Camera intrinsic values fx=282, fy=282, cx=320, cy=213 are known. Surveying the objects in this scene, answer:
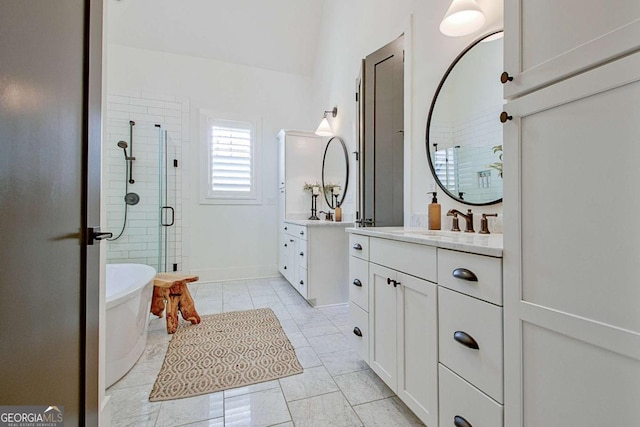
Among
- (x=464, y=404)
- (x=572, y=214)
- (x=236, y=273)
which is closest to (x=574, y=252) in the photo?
(x=572, y=214)

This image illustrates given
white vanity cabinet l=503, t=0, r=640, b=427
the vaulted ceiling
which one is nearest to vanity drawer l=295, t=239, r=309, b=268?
white vanity cabinet l=503, t=0, r=640, b=427

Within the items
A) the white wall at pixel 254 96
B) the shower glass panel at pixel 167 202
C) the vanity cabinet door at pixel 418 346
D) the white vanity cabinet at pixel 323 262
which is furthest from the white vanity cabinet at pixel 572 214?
the shower glass panel at pixel 167 202

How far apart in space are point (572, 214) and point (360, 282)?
122cm

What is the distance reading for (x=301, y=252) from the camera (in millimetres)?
3182

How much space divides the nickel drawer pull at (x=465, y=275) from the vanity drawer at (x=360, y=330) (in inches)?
31.4

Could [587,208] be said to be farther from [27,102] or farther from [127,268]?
[127,268]

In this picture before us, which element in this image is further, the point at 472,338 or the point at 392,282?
the point at 392,282

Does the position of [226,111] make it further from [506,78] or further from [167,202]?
[506,78]

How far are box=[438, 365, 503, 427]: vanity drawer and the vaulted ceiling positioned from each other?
4.54 metres

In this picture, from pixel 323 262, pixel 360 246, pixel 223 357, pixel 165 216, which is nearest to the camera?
pixel 360 246

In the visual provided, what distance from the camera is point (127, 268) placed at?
8.56 ft

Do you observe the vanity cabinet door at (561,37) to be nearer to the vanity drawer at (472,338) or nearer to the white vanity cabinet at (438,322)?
the white vanity cabinet at (438,322)

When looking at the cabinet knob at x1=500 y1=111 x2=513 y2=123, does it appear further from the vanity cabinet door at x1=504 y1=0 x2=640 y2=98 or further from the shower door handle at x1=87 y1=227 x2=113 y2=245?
the shower door handle at x1=87 y1=227 x2=113 y2=245

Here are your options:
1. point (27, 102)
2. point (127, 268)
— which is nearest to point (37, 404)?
point (27, 102)
